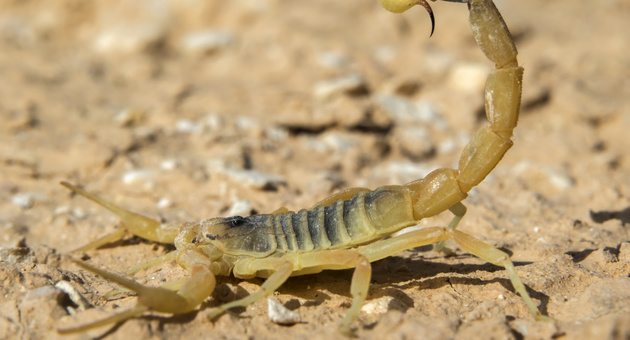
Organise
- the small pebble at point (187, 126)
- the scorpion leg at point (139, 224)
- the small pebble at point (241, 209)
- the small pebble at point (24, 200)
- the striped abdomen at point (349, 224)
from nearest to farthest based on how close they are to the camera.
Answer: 1. the striped abdomen at point (349, 224)
2. the scorpion leg at point (139, 224)
3. the small pebble at point (241, 209)
4. the small pebble at point (24, 200)
5. the small pebble at point (187, 126)

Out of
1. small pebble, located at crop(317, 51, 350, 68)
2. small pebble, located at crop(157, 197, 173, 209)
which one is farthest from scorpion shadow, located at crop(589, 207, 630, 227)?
small pebble, located at crop(317, 51, 350, 68)

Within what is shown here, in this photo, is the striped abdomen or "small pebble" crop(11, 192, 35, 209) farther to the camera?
"small pebble" crop(11, 192, 35, 209)

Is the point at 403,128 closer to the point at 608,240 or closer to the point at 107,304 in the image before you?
the point at 608,240

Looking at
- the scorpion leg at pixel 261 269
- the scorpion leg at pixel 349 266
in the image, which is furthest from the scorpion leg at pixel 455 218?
the scorpion leg at pixel 261 269

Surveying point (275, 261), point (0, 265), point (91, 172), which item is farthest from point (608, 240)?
point (91, 172)

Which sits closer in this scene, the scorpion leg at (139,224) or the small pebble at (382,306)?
the small pebble at (382,306)

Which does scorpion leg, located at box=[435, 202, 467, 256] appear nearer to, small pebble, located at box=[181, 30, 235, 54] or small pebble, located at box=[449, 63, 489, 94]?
small pebble, located at box=[449, 63, 489, 94]

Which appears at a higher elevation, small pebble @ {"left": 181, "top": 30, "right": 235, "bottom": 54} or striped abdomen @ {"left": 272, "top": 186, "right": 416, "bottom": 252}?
striped abdomen @ {"left": 272, "top": 186, "right": 416, "bottom": 252}

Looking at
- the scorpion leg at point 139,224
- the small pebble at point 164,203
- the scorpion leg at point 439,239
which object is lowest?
the small pebble at point 164,203

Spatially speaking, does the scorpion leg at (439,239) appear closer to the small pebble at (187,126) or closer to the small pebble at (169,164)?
the small pebble at (169,164)

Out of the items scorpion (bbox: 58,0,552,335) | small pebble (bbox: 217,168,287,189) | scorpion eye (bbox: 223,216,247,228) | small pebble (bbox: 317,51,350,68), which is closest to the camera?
scorpion (bbox: 58,0,552,335)
